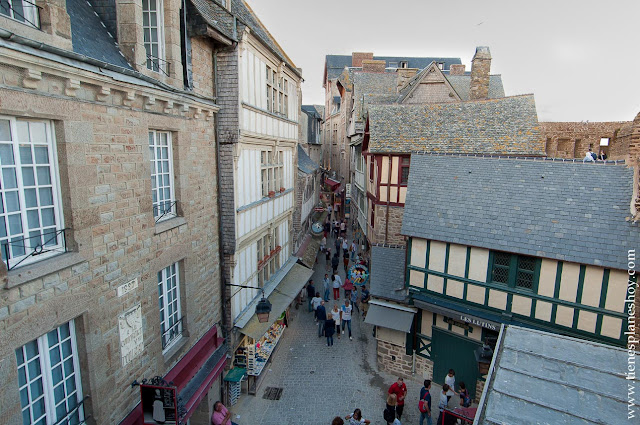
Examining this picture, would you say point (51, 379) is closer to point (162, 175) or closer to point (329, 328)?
point (162, 175)

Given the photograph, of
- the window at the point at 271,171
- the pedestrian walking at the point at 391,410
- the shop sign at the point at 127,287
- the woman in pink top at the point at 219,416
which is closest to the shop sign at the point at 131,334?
the shop sign at the point at 127,287

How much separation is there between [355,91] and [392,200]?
1287 centimetres

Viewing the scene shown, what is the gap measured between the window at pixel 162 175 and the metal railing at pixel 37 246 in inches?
70.9

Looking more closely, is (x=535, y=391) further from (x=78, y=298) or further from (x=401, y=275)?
(x=401, y=275)

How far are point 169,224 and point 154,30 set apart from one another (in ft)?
10.5

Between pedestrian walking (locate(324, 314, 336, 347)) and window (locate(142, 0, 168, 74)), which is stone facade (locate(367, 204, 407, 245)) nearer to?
pedestrian walking (locate(324, 314, 336, 347))

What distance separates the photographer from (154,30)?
6.21 m

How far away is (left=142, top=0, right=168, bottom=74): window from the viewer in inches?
241

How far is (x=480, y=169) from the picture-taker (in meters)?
10.7

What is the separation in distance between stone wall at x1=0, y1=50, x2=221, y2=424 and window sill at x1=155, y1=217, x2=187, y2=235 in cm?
2

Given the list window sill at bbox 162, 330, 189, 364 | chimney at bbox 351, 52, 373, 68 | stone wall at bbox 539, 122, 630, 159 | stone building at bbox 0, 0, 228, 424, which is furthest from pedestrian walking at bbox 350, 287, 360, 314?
chimney at bbox 351, 52, 373, 68

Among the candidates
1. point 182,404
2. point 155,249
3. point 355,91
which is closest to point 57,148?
point 155,249

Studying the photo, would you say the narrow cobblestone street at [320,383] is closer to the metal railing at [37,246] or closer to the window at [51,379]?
the window at [51,379]

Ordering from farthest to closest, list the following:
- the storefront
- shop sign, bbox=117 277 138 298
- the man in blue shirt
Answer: the storefront, the man in blue shirt, shop sign, bbox=117 277 138 298
